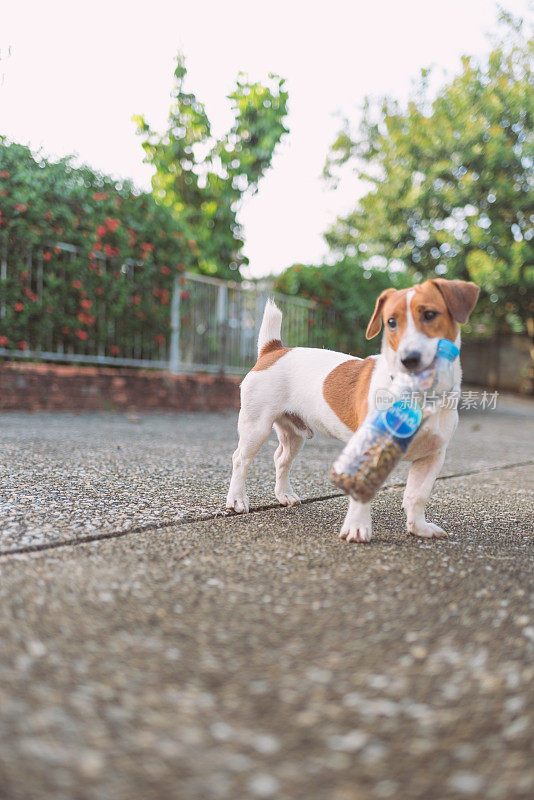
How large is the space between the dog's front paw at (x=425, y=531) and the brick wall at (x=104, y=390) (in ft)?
16.6

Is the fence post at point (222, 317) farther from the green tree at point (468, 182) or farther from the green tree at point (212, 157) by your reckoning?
the green tree at point (468, 182)

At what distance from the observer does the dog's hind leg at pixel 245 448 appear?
98.0 inches

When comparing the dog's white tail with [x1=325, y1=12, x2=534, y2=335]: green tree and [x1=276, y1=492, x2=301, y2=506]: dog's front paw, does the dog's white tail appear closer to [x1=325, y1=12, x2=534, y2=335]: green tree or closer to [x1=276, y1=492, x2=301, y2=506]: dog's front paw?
[x1=276, y1=492, x2=301, y2=506]: dog's front paw

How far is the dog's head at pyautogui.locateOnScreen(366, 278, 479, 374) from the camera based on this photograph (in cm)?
200

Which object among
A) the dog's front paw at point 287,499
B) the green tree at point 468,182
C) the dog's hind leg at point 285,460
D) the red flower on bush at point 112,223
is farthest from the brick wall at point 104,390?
the green tree at point 468,182

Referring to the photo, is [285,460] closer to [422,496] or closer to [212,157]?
[422,496]

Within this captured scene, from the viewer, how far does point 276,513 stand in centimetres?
248

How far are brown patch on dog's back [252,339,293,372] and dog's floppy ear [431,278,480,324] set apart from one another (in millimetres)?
737

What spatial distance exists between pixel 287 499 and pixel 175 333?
559 cm

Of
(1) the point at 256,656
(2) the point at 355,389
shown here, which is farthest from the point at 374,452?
(1) the point at 256,656

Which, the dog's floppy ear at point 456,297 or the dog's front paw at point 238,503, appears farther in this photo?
the dog's front paw at point 238,503

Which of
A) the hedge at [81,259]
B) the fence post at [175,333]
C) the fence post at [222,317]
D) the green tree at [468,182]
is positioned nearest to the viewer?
the hedge at [81,259]

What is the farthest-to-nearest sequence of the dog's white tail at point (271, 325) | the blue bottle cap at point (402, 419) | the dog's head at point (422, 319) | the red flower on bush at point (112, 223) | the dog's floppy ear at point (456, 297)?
the red flower on bush at point (112, 223)
the dog's white tail at point (271, 325)
the dog's floppy ear at point (456, 297)
the dog's head at point (422, 319)
the blue bottle cap at point (402, 419)

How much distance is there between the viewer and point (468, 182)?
13656 millimetres
